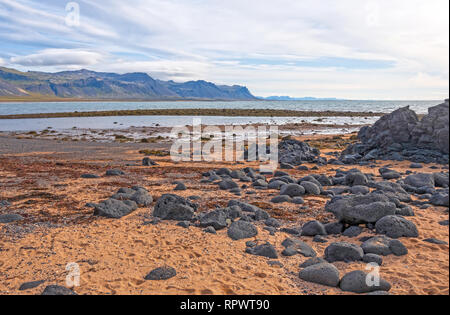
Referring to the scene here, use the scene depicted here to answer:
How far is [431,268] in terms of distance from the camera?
22.5 feet

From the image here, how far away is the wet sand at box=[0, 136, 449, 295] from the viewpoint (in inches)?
272

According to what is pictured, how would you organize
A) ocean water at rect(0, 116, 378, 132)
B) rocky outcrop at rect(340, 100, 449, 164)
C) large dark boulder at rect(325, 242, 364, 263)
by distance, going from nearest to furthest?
large dark boulder at rect(325, 242, 364, 263) → rocky outcrop at rect(340, 100, 449, 164) → ocean water at rect(0, 116, 378, 132)

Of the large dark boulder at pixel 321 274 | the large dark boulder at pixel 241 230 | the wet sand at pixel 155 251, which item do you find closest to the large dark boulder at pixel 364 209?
the wet sand at pixel 155 251

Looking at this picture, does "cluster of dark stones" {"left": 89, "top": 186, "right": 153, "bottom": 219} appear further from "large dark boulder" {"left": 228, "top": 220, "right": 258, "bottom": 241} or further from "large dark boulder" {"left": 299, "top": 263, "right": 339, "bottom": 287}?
"large dark boulder" {"left": 299, "top": 263, "right": 339, "bottom": 287}

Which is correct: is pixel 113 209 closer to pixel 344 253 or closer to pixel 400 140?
pixel 344 253

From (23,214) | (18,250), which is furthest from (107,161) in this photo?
Result: (18,250)

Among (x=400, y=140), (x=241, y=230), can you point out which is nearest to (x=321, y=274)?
(x=241, y=230)

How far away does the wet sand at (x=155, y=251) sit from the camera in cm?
690

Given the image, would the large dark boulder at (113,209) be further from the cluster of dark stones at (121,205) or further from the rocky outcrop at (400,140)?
the rocky outcrop at (400,140)

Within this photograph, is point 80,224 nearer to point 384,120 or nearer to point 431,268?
point 431,268

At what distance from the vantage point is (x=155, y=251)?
9.13 metres

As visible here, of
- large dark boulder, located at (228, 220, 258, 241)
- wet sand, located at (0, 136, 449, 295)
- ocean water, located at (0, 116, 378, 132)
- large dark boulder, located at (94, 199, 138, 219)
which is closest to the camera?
wet sand, located at (0, 136, 449, 295)

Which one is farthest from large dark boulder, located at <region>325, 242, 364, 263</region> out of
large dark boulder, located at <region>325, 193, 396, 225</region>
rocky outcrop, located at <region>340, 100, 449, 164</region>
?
rocky outcrop, located at <region>340, 100, 449, 164</region>
